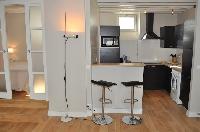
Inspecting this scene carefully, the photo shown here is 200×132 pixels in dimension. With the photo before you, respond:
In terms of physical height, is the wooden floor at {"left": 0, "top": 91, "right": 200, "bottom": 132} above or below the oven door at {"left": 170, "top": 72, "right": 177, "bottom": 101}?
below

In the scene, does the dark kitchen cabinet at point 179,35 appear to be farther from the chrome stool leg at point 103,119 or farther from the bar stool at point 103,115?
the chrome stool leg at point 103,119

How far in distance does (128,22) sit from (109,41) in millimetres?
1223

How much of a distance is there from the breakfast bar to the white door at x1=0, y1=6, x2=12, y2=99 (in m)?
2.71

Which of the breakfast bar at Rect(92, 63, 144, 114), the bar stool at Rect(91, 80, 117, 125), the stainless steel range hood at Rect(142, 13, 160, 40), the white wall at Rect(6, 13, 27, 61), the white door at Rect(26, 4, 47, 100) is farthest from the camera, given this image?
the white wall at Rect(6, 13, 27, 61)

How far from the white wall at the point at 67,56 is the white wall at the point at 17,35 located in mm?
4050

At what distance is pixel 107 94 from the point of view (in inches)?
179

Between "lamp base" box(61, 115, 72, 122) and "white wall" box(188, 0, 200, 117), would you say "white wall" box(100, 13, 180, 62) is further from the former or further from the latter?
"lamp base" box(61, 115, 72, 122)

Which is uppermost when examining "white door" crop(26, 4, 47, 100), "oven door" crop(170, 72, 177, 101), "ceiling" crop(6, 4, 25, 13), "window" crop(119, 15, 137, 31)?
"ceiling" crop(6, 4, 25, 13)

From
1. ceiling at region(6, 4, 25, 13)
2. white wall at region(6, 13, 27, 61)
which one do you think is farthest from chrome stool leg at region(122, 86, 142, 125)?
white wall at region(6, 13, 27, 61)

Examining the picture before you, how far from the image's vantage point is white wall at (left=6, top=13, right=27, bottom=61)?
778 cm

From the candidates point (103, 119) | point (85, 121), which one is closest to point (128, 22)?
point (103, 119)

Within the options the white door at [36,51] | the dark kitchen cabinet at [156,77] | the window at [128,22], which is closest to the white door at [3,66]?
the white door at [36,51]

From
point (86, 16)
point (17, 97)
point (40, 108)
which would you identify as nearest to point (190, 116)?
point (86, 16)

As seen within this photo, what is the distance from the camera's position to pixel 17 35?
7.88m
